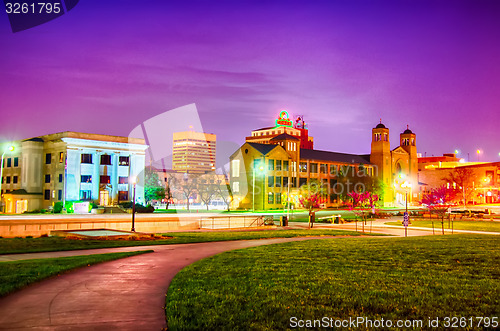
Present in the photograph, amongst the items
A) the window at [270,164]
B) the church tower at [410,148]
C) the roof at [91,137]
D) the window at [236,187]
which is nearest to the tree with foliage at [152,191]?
the roof at [91,137]

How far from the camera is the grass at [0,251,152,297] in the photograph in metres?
11.0

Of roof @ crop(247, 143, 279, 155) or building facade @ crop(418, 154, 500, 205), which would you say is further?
building facade @ crop(418, 154, 500, 205)

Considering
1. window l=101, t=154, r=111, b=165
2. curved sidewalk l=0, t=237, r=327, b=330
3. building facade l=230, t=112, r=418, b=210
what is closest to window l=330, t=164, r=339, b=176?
building facade l=230, t=112, r=418, b=210

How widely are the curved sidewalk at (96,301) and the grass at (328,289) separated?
580 mm

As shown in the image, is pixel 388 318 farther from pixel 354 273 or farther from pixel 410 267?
pixel 410 267

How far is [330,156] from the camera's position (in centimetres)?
11206

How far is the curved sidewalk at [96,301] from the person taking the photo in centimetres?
801

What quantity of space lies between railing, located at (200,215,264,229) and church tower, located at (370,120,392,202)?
8299 cm

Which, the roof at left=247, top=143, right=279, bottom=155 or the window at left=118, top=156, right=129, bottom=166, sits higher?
the roof at left=247, top=143, right=279, bottom=155

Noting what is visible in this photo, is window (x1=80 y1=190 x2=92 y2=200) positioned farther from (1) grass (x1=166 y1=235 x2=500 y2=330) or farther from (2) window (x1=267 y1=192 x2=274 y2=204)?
(1) grass (x1=166 y1=235 x2=500 y2=330)

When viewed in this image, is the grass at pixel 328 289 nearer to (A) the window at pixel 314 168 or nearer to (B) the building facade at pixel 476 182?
(A) the window at pixel 314 168

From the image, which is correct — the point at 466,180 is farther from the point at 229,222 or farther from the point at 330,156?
the point at 229,222

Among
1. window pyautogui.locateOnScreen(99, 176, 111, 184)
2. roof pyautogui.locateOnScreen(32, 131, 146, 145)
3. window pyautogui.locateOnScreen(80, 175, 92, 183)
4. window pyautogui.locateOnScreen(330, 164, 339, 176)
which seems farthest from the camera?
window pyautogui.locateOnScreen(330, 164, 339, 176)

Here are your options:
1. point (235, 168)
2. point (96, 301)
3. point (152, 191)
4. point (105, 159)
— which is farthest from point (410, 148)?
point (96, 301)
